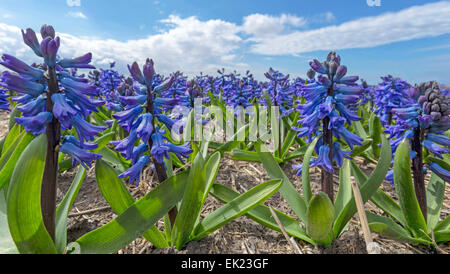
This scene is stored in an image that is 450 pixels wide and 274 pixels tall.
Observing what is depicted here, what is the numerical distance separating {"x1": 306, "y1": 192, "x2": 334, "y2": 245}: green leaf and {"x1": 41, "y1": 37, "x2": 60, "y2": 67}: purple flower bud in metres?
2.05

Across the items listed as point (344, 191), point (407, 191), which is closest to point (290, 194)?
point (344, 191)

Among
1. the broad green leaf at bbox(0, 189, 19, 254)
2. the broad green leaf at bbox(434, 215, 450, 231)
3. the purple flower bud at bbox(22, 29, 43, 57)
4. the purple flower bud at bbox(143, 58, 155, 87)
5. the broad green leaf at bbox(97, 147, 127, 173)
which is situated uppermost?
the purple flower bud at bbox(22, 29, 43, 57)

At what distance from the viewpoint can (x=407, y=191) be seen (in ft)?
8.15

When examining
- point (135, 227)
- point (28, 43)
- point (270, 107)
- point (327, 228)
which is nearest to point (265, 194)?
point (327, 228)

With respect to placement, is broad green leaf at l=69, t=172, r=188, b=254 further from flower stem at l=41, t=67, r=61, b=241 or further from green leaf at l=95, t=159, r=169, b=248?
flower stem at l=41, t=67, r=61, b=241

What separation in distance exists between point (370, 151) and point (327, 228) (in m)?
3.37

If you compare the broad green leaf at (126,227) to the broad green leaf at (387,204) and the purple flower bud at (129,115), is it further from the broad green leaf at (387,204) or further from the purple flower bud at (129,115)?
the broad green leaf at (387,204)

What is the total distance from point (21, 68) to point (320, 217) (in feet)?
7.69

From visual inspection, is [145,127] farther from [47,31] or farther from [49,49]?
[47,31]

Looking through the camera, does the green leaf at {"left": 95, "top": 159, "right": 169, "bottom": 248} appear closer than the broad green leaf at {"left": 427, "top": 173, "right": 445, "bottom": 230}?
Yes

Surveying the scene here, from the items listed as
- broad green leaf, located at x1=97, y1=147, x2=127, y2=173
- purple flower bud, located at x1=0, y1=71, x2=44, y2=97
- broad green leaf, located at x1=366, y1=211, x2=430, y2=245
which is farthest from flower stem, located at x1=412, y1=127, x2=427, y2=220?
broad green leaf, located at x1=97, y1=147, x2=127, y2=173

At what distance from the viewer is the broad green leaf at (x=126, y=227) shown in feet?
6.45

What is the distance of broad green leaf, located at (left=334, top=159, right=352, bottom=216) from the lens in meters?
2.64
